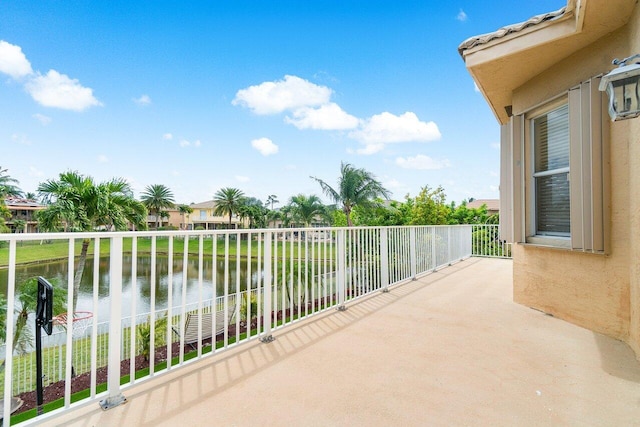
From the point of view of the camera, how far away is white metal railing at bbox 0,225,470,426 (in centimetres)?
171

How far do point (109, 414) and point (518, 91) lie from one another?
507 centimetres

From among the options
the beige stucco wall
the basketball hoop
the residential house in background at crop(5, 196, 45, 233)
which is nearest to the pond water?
the basketball hoop

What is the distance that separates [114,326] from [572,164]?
13.3 feet

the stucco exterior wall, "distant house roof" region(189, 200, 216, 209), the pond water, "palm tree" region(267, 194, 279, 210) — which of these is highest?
"palm tree" region(267, 194, 279, 210)

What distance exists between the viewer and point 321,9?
36.7ft

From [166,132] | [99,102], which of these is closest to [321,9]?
[99,102]

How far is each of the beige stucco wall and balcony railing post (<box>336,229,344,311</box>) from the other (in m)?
2.32

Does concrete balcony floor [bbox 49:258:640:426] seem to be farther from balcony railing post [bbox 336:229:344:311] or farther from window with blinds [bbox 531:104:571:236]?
window with blinds [bbox 531:104:571:236]

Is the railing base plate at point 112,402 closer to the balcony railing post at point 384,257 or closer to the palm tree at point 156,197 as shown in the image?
the balcony railing post at point 384,257

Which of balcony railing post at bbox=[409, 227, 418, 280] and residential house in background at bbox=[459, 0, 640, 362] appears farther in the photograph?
balcony railing post at bbox=[409, 227, 418, 280]

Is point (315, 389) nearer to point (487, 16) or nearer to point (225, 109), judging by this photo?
point (487, 16)

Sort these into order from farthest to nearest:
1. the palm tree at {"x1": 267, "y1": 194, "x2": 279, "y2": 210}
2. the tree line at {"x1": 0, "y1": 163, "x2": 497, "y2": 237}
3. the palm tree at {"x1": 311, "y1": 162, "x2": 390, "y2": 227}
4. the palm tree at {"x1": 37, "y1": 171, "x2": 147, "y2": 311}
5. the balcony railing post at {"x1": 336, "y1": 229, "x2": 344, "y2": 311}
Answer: the palm tree at {"x1": 267, "y1": 194, "x2": 279, "y2": 210} < the palm tree at {"x1": 311, "y1": 162, "x2": 390, "y2": 227} < the tree line at {"x1": 0, "y1": 163, "x2": 497, "y2": 237} < the palm tree at {"x1": 37, "y1": 171, "x2": 147, "y2": 311} < the balcony railing post at {"x1": 336, "y1": 229, "x2": 344, "y2": 311}

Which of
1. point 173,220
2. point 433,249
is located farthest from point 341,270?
point 173,220

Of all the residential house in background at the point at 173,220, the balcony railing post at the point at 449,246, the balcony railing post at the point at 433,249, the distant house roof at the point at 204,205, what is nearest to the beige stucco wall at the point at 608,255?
the balcony railing post at the point at 433,249
